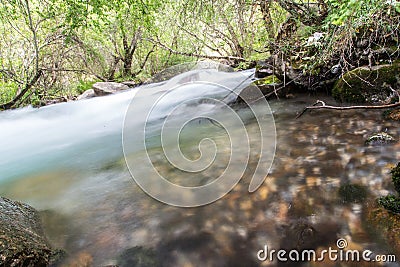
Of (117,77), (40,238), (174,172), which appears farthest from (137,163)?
(117,77)

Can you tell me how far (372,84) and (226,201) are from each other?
392 cm

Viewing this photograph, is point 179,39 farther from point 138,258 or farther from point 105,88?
point 138,258

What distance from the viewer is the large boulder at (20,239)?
1771 millimetres

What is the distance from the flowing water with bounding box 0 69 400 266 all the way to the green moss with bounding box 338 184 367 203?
4 centimetres

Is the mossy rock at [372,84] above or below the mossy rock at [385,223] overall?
above

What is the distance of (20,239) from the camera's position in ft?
6.39

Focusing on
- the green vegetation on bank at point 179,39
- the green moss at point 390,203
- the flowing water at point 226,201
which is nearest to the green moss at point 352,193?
the flowing water at point 226,201

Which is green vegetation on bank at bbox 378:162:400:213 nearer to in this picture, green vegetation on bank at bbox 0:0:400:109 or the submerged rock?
green vegetation on bank at bbox 0:0:400:109

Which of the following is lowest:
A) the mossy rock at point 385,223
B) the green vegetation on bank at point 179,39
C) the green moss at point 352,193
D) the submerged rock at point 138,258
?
the submerged rock at point 138,258

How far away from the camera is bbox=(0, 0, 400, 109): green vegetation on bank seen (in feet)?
15.1

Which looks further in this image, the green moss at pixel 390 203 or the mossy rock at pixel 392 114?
the mossy rock at pixel 392 114

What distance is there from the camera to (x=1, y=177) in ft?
14.3

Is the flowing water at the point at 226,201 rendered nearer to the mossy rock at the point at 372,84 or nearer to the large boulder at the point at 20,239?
the large boulder at the point at 20,239

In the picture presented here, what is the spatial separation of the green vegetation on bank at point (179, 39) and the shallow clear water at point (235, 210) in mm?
1408
